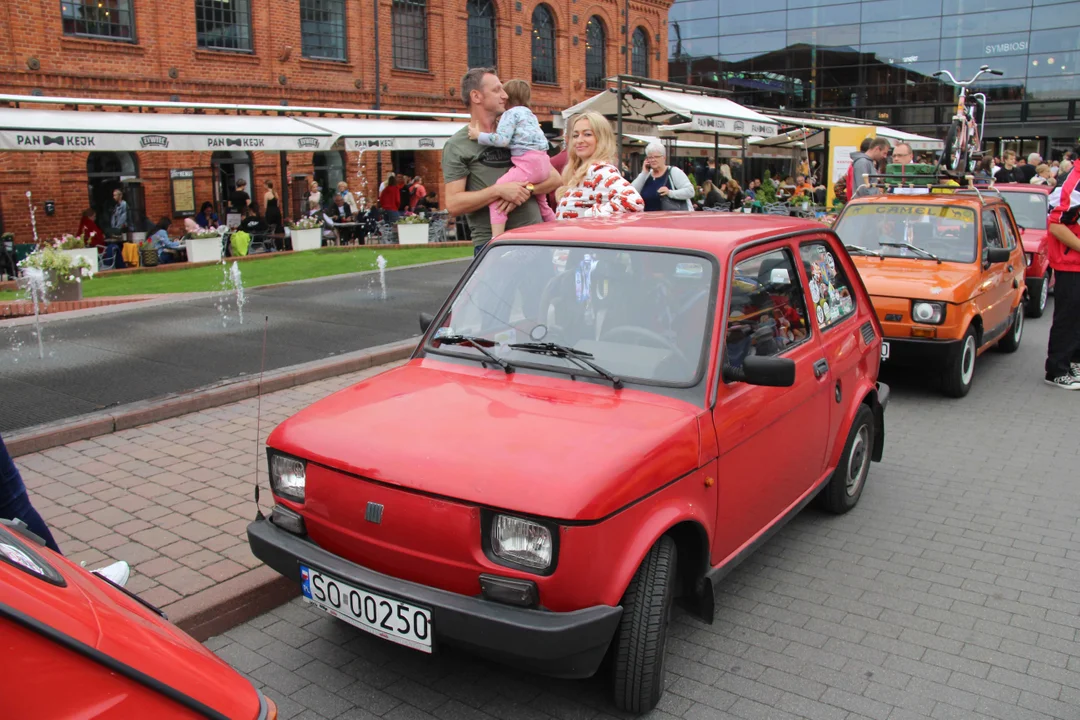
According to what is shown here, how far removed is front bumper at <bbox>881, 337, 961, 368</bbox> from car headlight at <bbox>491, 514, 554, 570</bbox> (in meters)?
5.83

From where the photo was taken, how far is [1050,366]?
28.0ft

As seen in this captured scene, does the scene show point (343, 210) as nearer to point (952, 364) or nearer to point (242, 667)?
point (952, 364)

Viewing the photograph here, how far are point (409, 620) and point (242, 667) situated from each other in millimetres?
1074

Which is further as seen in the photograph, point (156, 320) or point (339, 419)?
point (156, 320)

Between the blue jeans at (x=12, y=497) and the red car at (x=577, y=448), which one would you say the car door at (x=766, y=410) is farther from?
the blue jeans at (x=12, y=497)

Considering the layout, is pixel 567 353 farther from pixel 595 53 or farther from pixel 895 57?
pixel 895 57

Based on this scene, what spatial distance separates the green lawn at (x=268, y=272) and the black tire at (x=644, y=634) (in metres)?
11.1

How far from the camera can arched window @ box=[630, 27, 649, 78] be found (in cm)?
3781

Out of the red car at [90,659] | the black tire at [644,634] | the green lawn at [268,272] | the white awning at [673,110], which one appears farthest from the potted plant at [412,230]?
the red car at [90,659]

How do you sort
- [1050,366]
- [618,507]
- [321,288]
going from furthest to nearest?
[321,288]
[1050,366]
[618,507]

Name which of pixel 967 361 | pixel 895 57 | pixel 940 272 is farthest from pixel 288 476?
pixel 895 57

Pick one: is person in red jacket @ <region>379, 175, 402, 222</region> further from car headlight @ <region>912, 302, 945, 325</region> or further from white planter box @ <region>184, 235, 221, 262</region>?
car headlight @ <region>912, 302, 945, 325</region>

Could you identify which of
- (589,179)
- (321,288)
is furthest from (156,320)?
(589,179)

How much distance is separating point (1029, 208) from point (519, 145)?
1033 cm
